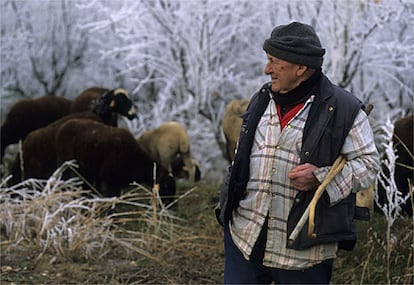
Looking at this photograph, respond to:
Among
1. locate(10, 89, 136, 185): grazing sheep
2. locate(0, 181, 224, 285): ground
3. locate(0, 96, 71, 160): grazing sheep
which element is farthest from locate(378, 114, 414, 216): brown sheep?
locate(0, 96, 71, 160): grazing sheep

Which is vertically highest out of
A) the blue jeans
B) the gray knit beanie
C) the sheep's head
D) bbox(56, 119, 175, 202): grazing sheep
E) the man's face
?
the gray knit beanie

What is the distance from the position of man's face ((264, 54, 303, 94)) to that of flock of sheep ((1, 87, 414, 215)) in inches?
150

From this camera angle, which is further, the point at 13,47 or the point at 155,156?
the point at 13,47

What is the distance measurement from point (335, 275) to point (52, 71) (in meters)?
9.23

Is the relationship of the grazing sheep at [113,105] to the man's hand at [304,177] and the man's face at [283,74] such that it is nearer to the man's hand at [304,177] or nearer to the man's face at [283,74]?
the man's face at [283,74]

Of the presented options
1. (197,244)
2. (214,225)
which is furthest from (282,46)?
(214,225)

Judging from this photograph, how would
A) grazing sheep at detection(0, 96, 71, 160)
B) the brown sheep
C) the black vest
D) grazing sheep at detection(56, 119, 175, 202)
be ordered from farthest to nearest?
grazing sheep at detection(0, 96, 71, 160) < grazing sheep at detection(56, 119, 175, 202) < the brown sheep < the black vest

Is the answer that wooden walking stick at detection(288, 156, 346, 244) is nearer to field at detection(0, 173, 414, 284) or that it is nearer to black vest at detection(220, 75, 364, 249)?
black vest at detection(220, 75, 364, 249)

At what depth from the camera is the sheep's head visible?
10258mm

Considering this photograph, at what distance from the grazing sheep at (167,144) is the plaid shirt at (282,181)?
583cm

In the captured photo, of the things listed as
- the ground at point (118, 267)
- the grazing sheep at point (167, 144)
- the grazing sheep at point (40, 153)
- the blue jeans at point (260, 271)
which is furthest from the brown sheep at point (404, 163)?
the blue jeans at point (260, 271)

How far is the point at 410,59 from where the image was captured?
11.0 metres

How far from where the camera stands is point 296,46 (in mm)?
3900

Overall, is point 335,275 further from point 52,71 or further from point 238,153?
point 52,71
